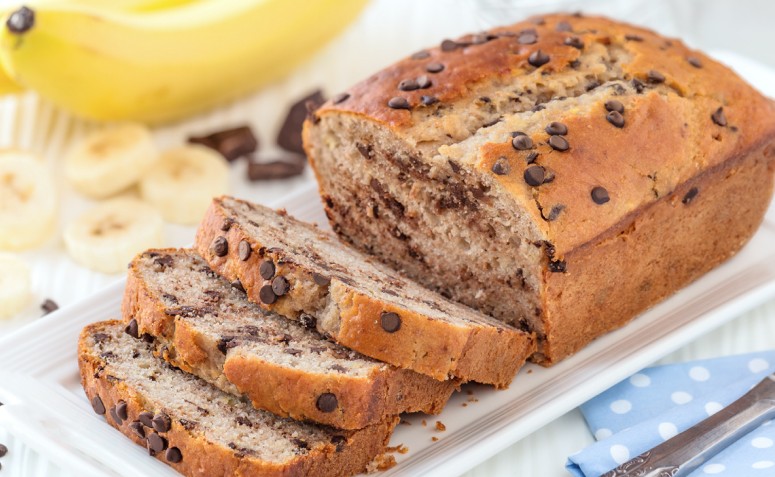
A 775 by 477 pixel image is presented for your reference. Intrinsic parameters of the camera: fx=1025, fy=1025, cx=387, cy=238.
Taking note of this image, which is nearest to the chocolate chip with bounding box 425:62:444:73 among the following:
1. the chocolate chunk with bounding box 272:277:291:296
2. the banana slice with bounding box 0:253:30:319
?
the chocolate chunk with bounding box 272:277:291:296

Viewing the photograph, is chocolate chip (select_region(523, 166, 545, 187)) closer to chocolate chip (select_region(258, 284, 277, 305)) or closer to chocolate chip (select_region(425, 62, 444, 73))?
chocolate chip (select_region(425, 62, 444, 73))

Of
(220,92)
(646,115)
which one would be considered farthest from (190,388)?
(220,92)

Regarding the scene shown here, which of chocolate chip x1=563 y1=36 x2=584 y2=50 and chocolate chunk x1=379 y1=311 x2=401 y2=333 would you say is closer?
chocolate chunk x1=379 y1=311 x2=401 y2=333

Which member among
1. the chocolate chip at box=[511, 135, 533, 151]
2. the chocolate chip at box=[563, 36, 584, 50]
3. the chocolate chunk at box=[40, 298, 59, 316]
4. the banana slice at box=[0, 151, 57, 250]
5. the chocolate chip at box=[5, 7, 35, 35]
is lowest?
the chocolate chunk at box=[40, 298, 59, 316]

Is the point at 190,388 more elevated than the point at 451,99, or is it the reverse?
the point at 451,99

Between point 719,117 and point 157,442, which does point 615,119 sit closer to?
point 719,117

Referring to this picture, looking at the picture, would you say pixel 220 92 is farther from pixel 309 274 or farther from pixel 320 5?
pixel 309 274

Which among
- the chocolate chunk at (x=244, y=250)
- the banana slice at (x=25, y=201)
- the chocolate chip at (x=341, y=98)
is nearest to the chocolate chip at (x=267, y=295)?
the chocolate chunk at (x=244, y=250)
